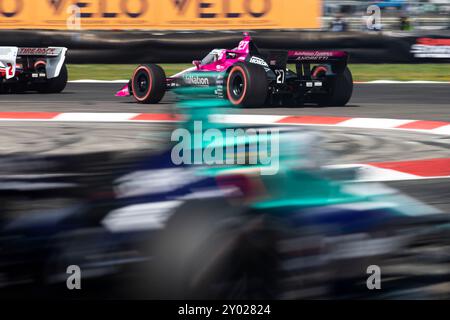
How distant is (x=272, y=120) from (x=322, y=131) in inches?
51.6

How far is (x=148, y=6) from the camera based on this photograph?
74.7 ft

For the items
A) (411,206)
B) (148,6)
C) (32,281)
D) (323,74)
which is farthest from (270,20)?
(32,281)

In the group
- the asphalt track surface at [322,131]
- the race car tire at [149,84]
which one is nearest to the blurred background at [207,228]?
the asphalt track surface at [322,131]

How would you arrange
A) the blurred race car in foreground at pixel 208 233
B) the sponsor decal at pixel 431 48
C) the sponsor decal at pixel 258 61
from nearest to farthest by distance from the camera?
the blurred race car in foreground at pixel 208 233
the sponsor decal at pixel 258 61
the sponsor decal at pixel 431 48

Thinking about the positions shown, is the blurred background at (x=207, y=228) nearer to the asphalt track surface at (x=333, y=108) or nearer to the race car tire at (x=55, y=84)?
the asphalt track surface at (x=333, y=108)

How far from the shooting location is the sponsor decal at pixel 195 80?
13.1m

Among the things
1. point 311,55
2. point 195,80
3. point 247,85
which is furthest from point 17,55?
point 311,55

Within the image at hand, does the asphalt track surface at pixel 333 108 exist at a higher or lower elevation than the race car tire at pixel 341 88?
lower

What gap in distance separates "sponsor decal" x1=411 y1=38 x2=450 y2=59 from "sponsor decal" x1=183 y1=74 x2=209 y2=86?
324 inches

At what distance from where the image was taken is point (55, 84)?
15750 millimetres

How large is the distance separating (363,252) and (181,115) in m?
0.95

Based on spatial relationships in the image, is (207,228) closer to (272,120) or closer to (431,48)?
(272,120)

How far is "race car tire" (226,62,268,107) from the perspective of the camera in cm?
1248

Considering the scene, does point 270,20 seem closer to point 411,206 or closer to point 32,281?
point 411,206
